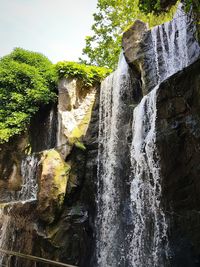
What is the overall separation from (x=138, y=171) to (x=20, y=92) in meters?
8.98

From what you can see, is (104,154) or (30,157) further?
(30,157)

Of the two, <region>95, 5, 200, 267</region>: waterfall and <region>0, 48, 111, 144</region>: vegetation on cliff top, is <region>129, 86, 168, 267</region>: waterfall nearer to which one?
<region>95, 5, 200, 267</region>: waterfall

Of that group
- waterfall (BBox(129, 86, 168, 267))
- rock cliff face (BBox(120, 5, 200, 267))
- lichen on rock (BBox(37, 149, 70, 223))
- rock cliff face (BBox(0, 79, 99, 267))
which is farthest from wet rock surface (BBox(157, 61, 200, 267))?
lichen on rock (BBox(37, 149, 70, 223))

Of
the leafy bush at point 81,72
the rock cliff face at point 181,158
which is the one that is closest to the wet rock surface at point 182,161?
the rock cliff face at point 181,158

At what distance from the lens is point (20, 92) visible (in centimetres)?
1488

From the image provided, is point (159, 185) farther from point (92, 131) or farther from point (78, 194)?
point (92, 131)

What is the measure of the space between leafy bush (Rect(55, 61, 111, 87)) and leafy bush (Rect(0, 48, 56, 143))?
1467mm

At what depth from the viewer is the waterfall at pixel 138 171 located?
7.49m

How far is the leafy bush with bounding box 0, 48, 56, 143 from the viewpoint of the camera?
1366 cm

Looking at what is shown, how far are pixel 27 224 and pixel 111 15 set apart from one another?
1438cm

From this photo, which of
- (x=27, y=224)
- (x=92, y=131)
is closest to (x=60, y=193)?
(x=27, y=224)

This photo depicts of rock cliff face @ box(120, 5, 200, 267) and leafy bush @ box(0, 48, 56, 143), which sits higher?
leafy bush @ box(0, 48, 56, 143)

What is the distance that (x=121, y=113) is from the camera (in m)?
10.9

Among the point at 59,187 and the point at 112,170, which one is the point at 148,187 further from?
the point at 59,187
